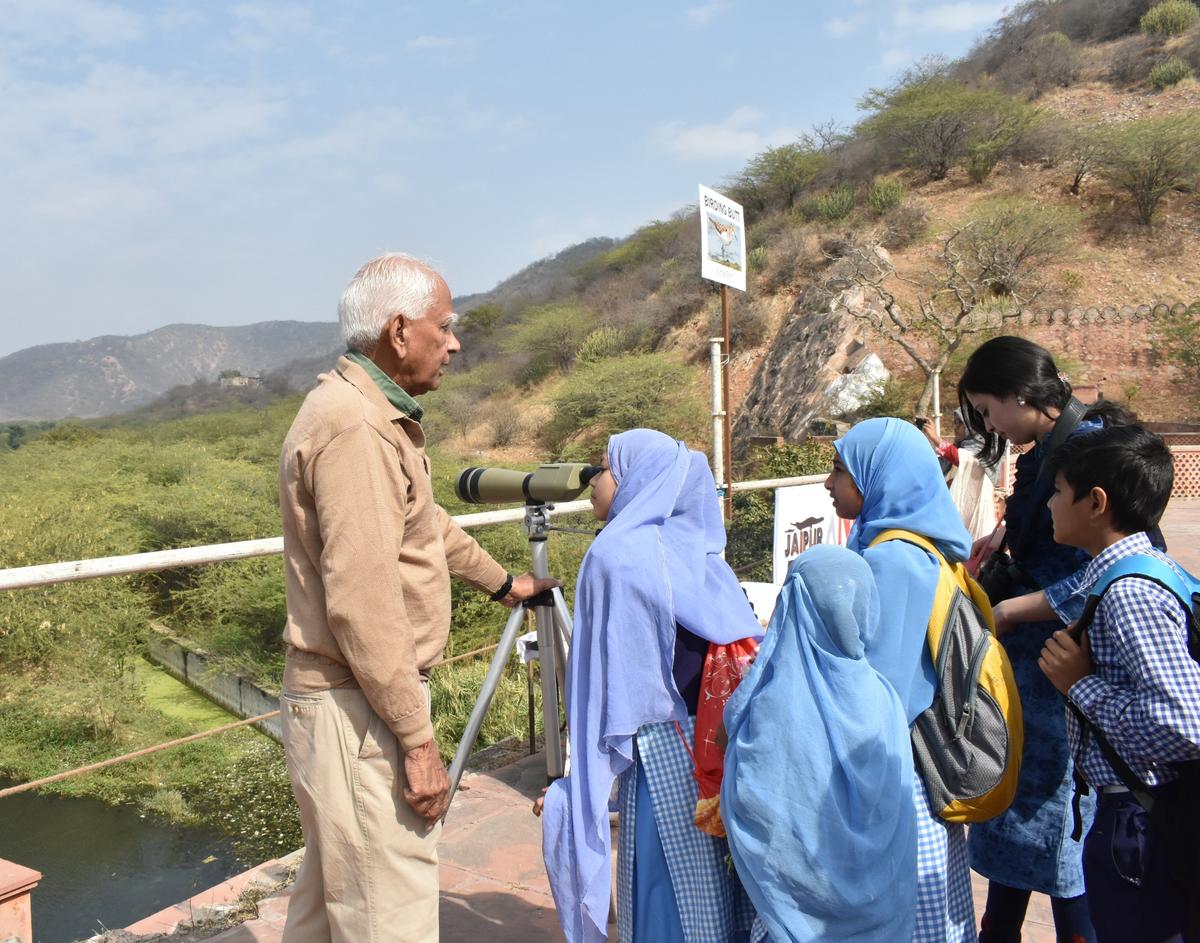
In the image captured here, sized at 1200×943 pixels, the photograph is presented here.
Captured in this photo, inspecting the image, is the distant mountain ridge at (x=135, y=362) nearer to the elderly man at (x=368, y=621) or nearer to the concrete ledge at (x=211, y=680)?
the concrete ledge at (x=211, y=680)

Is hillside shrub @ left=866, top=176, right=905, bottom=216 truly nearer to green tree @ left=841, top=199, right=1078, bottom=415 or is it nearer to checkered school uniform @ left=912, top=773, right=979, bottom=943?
green tree @ left=841, top=199, right=1078, bottom=415

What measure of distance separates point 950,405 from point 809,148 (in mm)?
19143

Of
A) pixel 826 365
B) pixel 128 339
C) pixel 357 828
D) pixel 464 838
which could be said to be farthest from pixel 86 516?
pixel 128 339

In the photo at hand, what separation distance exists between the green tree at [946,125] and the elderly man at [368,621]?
3268 cm

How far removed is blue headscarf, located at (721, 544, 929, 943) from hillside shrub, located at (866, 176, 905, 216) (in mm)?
31378

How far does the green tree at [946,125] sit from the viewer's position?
30578 millimetres

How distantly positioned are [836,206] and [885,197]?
1.95 m

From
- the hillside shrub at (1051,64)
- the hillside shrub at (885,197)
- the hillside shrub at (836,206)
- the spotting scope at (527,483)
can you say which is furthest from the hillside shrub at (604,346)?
the spotting scope at (527,483)

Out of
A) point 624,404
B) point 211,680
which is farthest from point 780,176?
point 211,680

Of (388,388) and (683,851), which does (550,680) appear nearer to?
(683,851)

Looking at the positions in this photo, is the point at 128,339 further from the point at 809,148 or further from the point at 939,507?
the point at 939,507

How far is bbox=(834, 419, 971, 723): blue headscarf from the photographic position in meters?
1.66

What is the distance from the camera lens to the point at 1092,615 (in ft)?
5.31

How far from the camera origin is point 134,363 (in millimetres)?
140375
